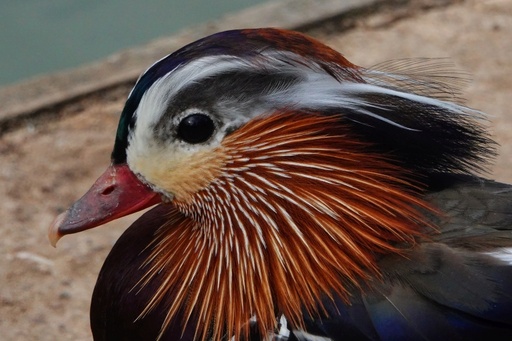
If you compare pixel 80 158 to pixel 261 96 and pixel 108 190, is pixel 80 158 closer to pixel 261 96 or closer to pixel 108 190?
pixel 108 190

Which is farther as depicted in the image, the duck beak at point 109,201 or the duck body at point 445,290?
the duck beak at point 109,201

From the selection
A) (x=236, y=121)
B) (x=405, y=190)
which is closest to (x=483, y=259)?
(x=405, y=190)

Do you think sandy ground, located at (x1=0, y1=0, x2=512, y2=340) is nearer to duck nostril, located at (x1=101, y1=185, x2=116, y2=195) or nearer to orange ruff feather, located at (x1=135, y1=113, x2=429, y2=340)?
duck nostril, located at (x1=101, y1=185, x2=116, y2=195)

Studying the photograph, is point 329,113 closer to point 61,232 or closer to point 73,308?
point 61,232

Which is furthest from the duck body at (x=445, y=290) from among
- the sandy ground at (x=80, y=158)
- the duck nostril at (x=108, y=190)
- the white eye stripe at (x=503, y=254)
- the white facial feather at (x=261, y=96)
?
the sandy ground at (x=80, y=158)

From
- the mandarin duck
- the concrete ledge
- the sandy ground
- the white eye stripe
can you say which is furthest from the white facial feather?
the concrete ledge

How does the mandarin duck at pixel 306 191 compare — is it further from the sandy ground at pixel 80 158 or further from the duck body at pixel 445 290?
the sandy ground at pixel 80 158
